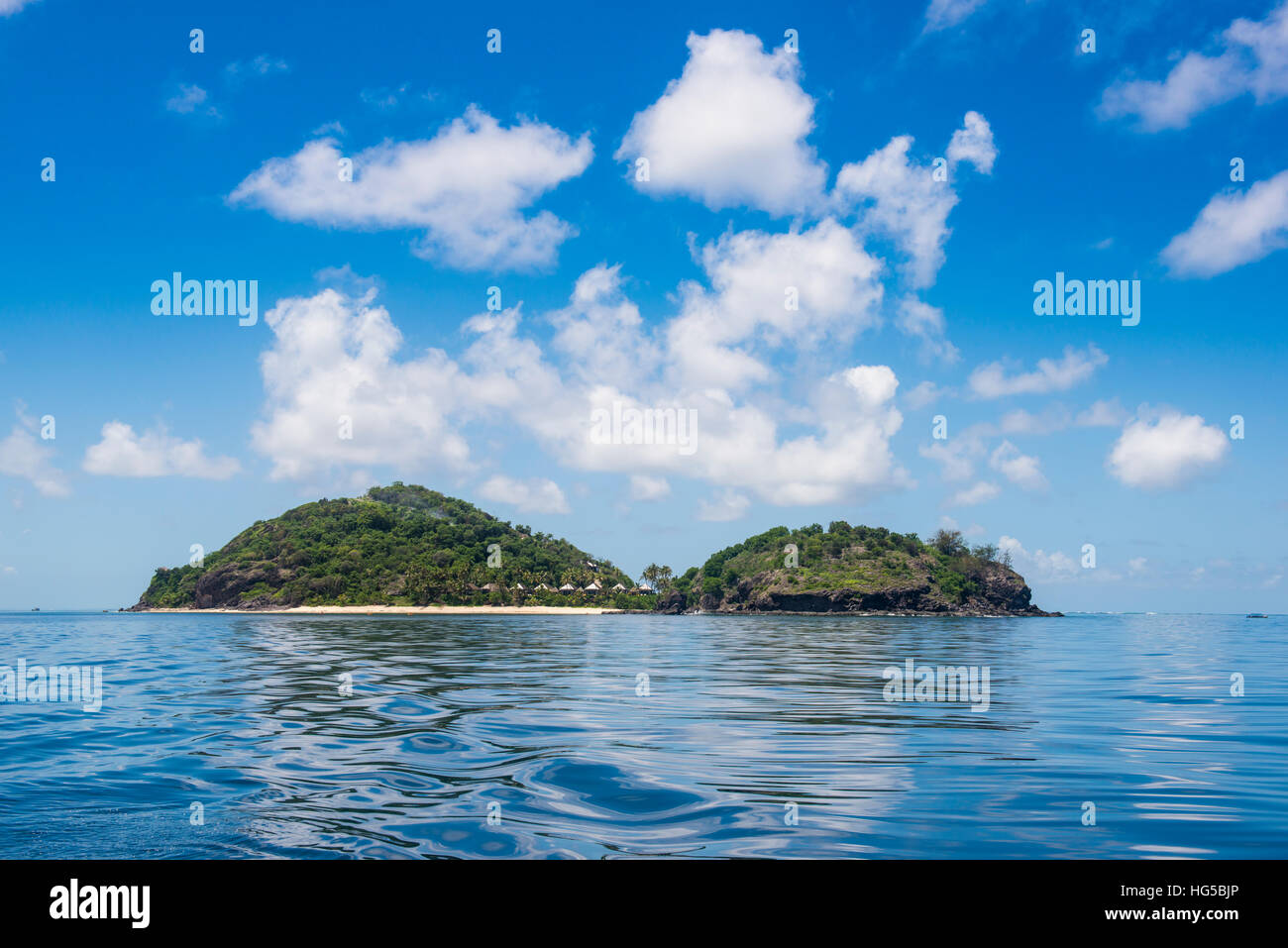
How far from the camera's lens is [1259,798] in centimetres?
976

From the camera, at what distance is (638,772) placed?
36.0ft

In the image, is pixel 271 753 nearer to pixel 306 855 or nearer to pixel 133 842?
pixel 133 842

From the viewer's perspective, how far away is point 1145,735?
1452 centimetres

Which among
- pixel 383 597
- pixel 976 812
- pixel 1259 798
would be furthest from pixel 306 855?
pixel 383 597

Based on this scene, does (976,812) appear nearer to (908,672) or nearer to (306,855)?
(306,855)

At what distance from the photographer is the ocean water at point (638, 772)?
25.8 feet

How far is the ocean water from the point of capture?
7.86 m

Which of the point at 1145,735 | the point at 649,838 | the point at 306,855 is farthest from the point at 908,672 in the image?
the point at 306,855
